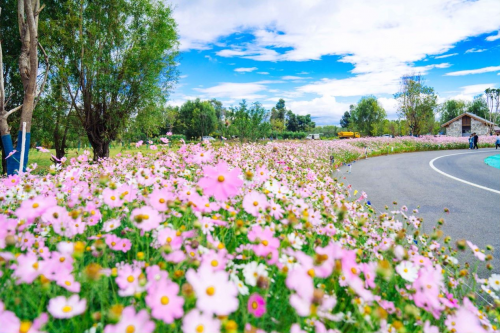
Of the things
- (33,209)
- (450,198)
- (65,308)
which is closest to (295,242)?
(65,308)

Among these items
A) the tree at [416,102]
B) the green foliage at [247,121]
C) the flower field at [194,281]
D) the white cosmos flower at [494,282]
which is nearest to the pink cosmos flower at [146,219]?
the flower field at [194,281]

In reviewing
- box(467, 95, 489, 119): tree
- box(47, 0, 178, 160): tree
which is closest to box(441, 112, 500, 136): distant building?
box(467, 95, 489, 119): tree

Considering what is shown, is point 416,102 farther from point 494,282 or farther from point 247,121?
point 494,282

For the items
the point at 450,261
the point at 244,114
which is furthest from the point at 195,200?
the point at 244,114

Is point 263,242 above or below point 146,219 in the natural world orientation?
below

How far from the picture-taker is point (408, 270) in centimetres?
149

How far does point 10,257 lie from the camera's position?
44.0 inches

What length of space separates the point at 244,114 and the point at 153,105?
7.96 m

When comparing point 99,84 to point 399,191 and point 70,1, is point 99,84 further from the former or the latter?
point 399,191

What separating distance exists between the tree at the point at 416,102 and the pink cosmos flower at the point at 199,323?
49.0 meters

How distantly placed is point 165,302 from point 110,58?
14418 millimetres

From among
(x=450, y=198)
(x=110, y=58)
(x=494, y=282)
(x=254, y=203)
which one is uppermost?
(x=110, y=58)

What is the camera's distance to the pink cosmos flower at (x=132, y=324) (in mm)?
872

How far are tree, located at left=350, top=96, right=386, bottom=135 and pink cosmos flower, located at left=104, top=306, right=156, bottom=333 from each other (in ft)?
241
